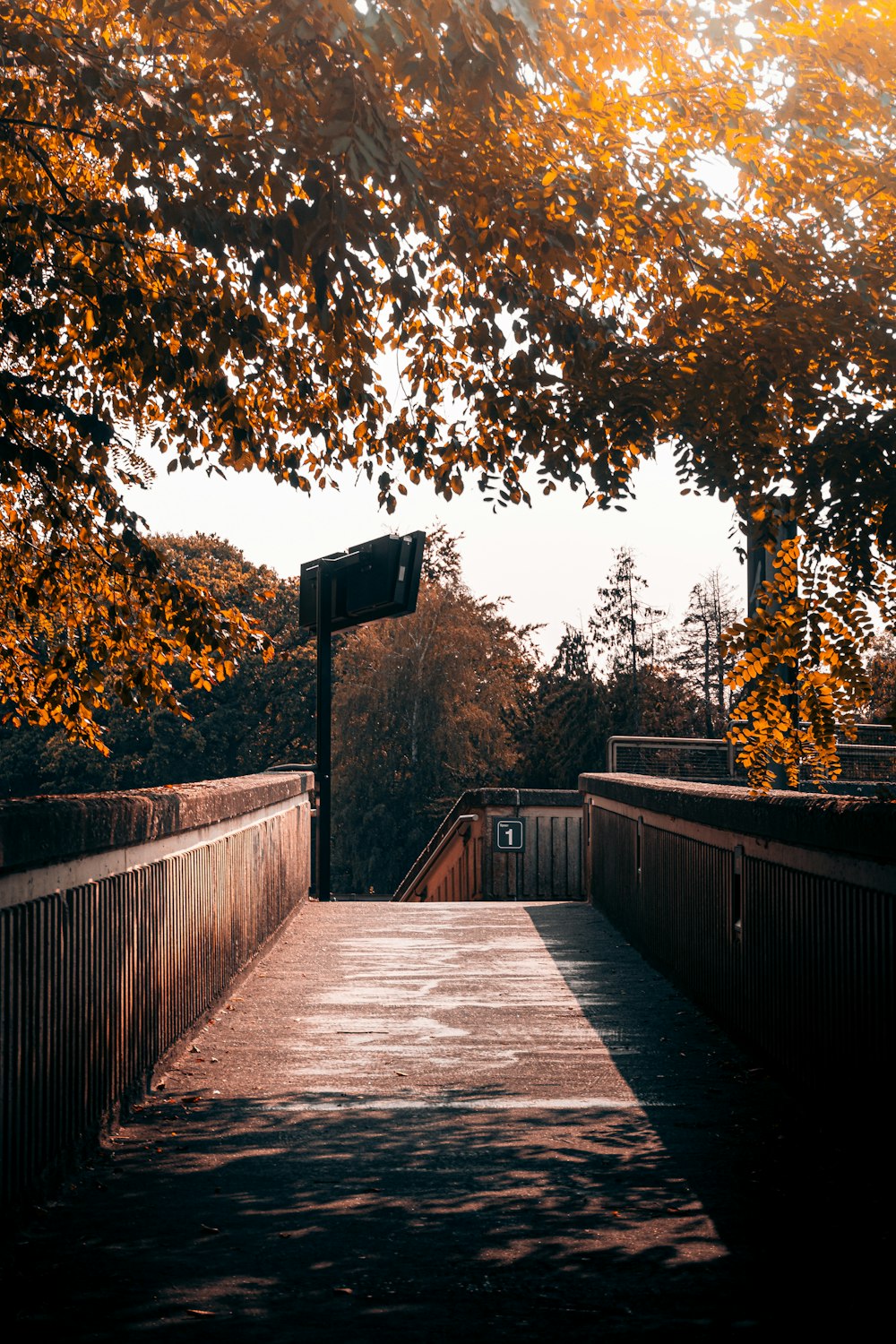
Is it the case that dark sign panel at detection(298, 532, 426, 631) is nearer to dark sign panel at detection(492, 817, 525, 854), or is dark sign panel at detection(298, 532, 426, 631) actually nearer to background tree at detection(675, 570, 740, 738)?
dark sign panel at detection(492, 817, 525, 854)

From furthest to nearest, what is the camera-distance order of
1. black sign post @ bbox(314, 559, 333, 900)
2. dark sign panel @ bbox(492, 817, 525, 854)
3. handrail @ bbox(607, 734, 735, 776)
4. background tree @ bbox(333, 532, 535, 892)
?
background tree @ bbox(333, 532, 535, 892) → handrail @ bbox(607, 734, 735, 776) → dark sign panel @ bbox(492, 817, 525, 854) → black sign post @ bbox(314, 559, 333, 900)

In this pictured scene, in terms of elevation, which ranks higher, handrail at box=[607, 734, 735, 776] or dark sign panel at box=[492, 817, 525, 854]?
handrail at box=[607, 734, 735, 776]

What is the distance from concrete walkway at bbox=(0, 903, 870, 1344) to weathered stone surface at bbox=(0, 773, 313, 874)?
3.49 ft

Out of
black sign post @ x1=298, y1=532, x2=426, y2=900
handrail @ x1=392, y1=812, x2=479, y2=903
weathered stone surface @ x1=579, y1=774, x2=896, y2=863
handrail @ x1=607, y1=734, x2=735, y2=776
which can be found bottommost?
handrail @ x1=392, y1=812, x2=479, y2=903

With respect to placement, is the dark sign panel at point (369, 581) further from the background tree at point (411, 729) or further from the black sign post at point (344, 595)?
the background tree at point (411, 729)

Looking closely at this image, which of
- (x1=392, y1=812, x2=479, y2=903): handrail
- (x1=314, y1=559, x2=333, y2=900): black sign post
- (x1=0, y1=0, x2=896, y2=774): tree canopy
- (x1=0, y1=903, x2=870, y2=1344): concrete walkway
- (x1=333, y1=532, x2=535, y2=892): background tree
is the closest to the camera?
(x1=0, y1=903, x2=870, y2=1344): concrete walkway

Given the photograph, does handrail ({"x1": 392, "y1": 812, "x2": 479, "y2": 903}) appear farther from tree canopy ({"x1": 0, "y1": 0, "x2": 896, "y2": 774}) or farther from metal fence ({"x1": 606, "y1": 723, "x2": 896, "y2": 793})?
tree canopy ({"x1": 0, "y1": 0, "x2": 896, "y2": 774})

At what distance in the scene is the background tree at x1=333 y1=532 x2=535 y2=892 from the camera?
63344 mm

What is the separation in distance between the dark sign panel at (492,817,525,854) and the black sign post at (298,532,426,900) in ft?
12.0

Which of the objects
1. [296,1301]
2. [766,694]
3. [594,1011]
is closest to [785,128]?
[766,694]

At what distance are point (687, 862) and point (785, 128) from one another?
14.0 feet

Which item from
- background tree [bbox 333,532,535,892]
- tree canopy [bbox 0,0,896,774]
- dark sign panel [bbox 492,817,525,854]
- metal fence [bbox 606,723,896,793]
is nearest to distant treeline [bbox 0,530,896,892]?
background tree [bbox 333,532,535,892]

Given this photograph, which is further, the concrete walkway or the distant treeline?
the distant treeline

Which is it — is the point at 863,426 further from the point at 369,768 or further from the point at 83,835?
the point at 369,768
